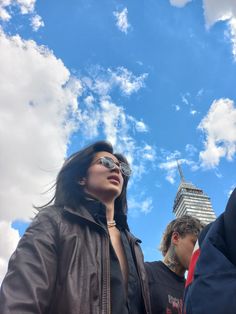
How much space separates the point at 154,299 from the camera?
3.62 meters

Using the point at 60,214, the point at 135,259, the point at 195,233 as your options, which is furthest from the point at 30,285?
the point at 195,233

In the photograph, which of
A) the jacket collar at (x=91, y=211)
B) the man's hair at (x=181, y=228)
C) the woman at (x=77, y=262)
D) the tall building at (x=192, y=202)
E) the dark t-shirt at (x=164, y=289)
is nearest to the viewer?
the woman at (x=77, y=262)

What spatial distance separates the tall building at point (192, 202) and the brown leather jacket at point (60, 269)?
399ft

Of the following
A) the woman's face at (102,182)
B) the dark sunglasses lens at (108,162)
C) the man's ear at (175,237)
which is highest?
the dark sunglasses lens at (108,162)

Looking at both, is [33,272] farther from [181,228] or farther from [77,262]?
[181,228]

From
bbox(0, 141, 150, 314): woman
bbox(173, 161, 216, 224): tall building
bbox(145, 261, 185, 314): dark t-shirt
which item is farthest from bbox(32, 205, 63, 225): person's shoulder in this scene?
bbox(173, 161, 216, 224): tall building

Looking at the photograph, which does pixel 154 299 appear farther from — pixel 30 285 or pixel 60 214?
pixel 30 285

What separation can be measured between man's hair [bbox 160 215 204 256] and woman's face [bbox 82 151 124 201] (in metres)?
1.75

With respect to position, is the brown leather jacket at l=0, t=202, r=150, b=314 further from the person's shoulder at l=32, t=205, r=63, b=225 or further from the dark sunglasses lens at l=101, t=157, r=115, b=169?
the dark sunglasses lens at l=101, t=157, r=115, b=169

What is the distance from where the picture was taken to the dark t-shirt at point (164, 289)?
11.8ft

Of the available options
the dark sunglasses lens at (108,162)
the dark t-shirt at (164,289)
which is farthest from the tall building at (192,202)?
the dark sunglasses lens at (108,162)

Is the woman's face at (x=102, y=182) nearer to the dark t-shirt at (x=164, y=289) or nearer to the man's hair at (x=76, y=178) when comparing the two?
the man's hair at (x=76, y=178)

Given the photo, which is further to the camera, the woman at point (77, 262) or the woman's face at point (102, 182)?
Answer: the woman's face at point (102, 182)

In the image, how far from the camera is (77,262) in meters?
2.26
